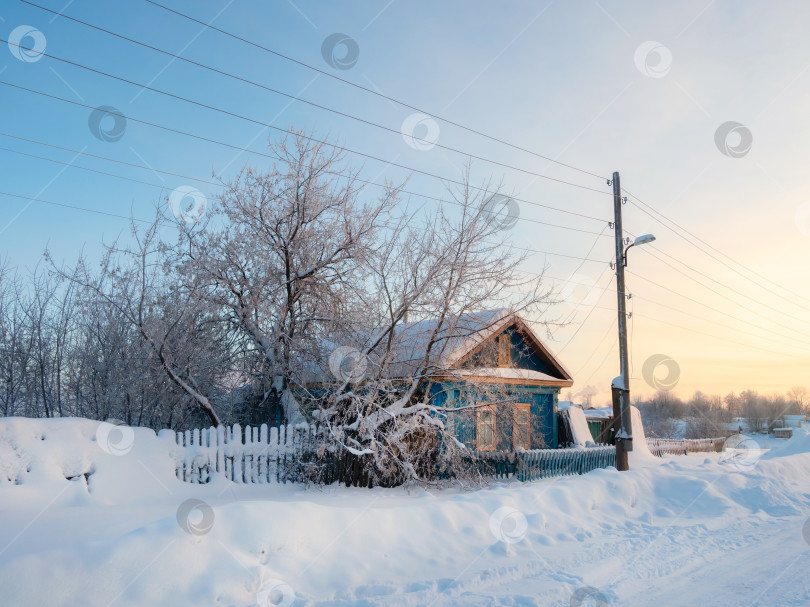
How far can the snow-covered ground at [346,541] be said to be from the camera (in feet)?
17.7

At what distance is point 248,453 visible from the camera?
11.4 meters

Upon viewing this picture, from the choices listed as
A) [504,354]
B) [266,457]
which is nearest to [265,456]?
[266,457]

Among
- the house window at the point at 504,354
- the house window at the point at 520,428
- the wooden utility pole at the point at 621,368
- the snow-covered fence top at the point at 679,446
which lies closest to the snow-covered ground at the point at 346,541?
the house window at the point at 520,428

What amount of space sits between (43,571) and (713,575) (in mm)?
7109

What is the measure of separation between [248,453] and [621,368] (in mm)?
10363

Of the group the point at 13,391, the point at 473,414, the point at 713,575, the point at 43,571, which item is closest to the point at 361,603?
the point at 43,571

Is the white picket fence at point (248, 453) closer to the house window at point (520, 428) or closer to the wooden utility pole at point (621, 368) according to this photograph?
the house window at point (520, 428)

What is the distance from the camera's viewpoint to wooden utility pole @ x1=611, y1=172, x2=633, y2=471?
15430 millimetres

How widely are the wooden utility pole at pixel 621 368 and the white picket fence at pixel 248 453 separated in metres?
8.53

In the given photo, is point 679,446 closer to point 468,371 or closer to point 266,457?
point 468,371

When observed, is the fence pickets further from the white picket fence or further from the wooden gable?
the wooden gable

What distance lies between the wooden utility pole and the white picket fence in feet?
28.0

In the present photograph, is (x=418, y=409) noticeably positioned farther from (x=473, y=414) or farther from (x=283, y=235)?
(x=283, y=235)

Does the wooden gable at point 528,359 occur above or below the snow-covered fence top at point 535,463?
above
